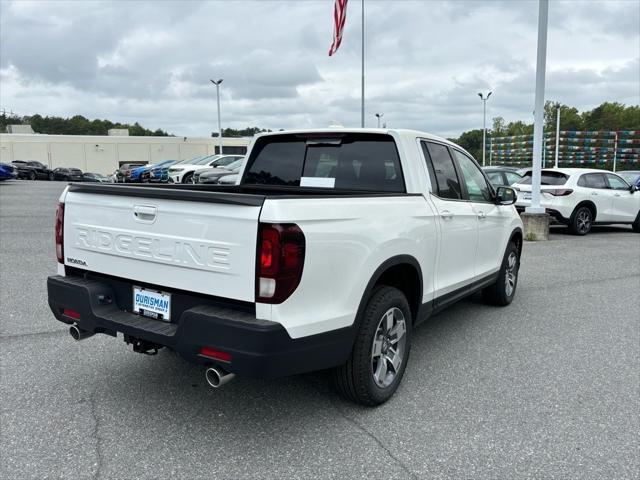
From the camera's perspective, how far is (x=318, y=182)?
4.43m

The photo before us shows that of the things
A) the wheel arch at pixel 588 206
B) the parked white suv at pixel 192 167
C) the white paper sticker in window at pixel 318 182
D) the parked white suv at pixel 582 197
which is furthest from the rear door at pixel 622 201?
the parked white suv at pixel 192 167

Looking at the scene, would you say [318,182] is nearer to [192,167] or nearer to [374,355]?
[374,355]

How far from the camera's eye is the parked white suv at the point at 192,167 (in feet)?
76.9

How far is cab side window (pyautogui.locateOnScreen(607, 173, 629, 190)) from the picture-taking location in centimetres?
1328

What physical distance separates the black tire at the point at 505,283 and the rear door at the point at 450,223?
116cm

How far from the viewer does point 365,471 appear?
286 cm

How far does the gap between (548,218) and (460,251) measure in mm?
8314

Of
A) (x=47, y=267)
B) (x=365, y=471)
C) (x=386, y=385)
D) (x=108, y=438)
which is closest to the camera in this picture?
(x=365, y=471)

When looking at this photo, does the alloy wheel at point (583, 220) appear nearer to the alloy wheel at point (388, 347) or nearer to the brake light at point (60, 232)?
the alloy wheel at point (388, 347)

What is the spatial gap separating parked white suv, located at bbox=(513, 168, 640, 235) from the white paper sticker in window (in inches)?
381

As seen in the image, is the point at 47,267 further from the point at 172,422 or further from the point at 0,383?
the point at 172,422

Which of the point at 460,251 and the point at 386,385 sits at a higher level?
the point at 460,251

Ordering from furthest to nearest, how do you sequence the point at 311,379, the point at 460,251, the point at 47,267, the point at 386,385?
the point at 47,267 → the point at 460,251 → the point at 311,379 → the point at 386,385

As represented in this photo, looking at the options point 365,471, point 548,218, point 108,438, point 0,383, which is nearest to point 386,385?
point 365,471
